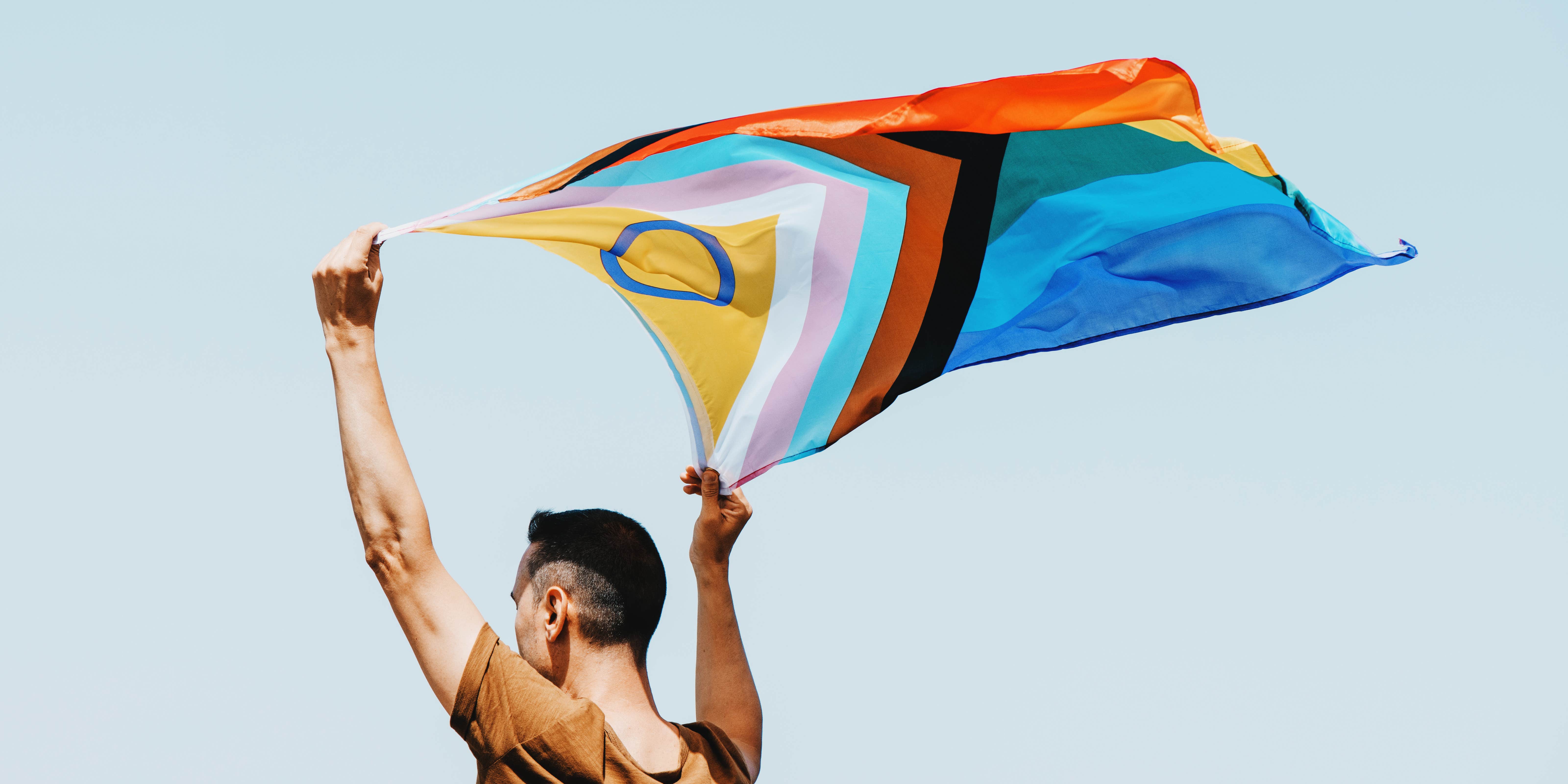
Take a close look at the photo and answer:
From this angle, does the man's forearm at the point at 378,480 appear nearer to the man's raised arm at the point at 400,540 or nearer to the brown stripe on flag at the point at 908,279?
the man's raised arm at the point at 400,540

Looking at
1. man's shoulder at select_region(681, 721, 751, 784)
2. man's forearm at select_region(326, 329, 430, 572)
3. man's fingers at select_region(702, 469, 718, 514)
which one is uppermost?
man's forearm at select_region(326, 329, 430, 572)

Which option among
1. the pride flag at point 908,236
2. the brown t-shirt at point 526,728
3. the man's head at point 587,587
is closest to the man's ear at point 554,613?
the man's head at point 587,587

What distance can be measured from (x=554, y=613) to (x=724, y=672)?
0.73 meters

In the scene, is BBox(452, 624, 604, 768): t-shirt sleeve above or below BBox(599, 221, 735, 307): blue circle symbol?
below

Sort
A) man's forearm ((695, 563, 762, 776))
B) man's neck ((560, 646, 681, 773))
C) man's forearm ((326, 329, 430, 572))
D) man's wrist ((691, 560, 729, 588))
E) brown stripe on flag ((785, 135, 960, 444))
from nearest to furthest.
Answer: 1. man's forearm ((326, 329, 430, 572))
2. man's neck ((560, 646, 681, 773))
3. man's forearm ((695, 563, 762, 776))
4. man's wrist ((691, 560, 729, 588))
5. brown stripe on flag ((785, 135, 960, 444))

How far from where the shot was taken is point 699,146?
4094mm

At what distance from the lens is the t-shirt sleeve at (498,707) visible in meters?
2.88

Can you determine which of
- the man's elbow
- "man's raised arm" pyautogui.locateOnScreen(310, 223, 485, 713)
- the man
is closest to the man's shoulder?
the man

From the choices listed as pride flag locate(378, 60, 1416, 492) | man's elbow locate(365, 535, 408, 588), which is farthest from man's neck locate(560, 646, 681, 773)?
pride flag locate(378, 60, 1416, 492)

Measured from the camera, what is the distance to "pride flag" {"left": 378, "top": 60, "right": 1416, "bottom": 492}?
409 cm

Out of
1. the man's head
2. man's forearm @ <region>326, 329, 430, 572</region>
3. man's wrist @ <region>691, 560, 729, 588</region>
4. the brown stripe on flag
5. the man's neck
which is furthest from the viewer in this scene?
the brown stripe on flag

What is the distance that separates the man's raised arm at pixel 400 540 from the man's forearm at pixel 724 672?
3.40 ft

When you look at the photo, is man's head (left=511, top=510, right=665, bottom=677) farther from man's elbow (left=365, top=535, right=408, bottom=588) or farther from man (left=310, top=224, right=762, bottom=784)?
man's elbow (left=365, top=535, right=408, bottom=588)

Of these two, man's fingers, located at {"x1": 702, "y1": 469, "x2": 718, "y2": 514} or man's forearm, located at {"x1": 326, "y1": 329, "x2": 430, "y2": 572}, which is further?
man's fingers, located at {"x1": 702, "y1": 469, "x2": 718, "y2": 514}
